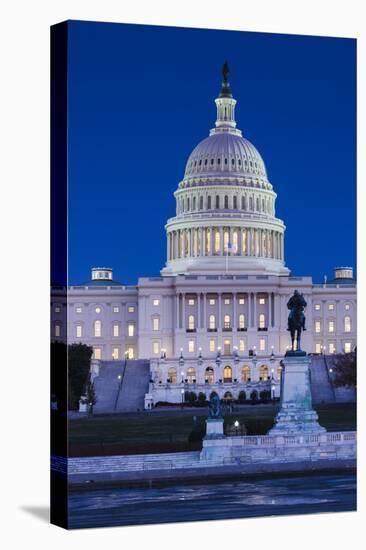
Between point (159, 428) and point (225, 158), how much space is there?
66.5 feet

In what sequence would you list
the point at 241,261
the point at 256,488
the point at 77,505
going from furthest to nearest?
the point at 241,261 < the point at 256,488 < the point at 77,505

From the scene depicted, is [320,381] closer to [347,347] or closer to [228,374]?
[347,347]

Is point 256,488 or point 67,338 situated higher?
point 67,338

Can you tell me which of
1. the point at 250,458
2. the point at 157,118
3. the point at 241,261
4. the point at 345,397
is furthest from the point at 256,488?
the point at 241,261

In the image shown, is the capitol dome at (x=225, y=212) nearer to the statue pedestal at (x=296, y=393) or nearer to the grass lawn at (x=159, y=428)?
the statue pedestal at (x=296, y=393)

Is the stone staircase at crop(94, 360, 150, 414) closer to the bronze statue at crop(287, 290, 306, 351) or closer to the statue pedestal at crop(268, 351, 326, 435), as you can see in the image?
the statue pedestal at crop(268, 351, 326, 435)

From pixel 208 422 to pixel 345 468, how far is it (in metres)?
3.59

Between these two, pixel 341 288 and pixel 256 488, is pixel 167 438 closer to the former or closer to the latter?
pixel 256 488

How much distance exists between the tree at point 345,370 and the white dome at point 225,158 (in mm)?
5809

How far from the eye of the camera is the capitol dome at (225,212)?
4150 centimetres

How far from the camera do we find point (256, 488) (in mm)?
36188

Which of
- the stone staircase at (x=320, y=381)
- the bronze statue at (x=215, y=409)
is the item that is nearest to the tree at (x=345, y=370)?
the stone staircase at (x=320, y=381)

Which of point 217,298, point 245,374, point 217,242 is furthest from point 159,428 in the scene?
point 217,298

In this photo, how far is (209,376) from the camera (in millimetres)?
51344
